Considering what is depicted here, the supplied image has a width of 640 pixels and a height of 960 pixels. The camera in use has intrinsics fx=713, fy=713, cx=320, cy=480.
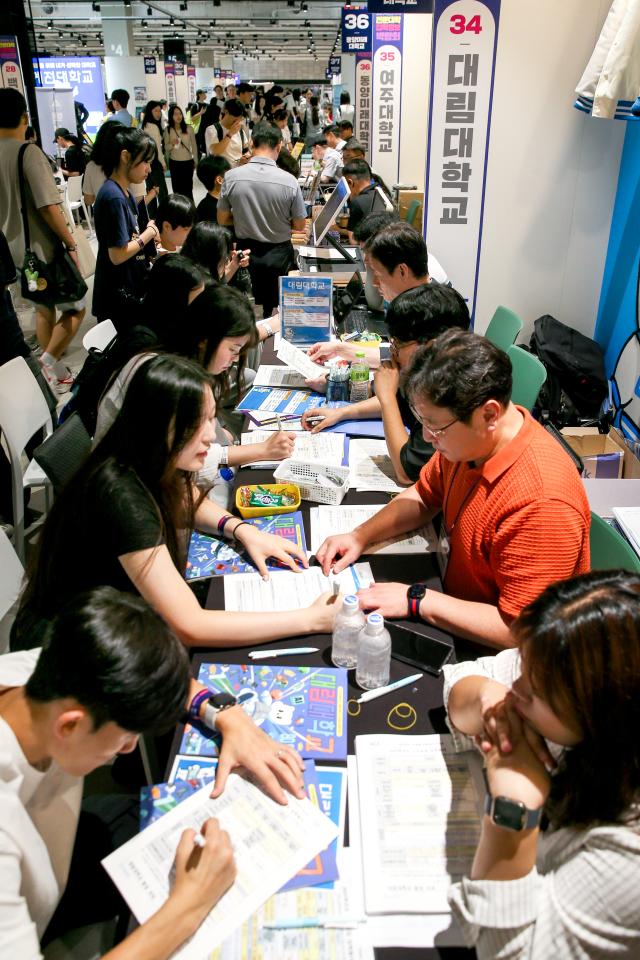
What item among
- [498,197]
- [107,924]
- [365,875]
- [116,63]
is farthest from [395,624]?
[116,63]

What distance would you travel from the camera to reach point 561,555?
1587mm

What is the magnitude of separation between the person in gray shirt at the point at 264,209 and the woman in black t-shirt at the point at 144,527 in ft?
12.1

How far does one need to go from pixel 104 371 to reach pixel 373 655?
5.59ft

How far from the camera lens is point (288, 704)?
147 cm

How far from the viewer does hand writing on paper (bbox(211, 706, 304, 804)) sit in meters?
1.27

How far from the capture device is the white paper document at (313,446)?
2.50 meters

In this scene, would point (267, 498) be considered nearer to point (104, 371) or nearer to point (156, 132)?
point (104, 371)

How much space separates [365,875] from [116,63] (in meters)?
21.3

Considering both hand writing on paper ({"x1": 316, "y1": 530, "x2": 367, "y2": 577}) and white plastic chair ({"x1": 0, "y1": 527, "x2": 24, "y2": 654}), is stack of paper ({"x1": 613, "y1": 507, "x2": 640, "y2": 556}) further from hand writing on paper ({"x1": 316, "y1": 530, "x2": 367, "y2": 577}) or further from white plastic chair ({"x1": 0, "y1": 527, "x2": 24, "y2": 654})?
white plastic chair ({"x1": 0, "y1": 527, "x2": 24, "y2": 654})

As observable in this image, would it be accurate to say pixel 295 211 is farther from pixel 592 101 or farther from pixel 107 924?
pixel 107 924

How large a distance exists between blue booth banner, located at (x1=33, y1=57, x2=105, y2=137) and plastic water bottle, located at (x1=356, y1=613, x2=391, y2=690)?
13.9 m

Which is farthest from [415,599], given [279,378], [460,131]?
[460,131]

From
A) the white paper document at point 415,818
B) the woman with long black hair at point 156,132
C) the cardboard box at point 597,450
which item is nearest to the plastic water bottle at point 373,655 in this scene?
the white paper document at point 415,818

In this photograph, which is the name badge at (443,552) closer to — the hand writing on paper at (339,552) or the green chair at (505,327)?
the hand writing on paper at (339,552)
